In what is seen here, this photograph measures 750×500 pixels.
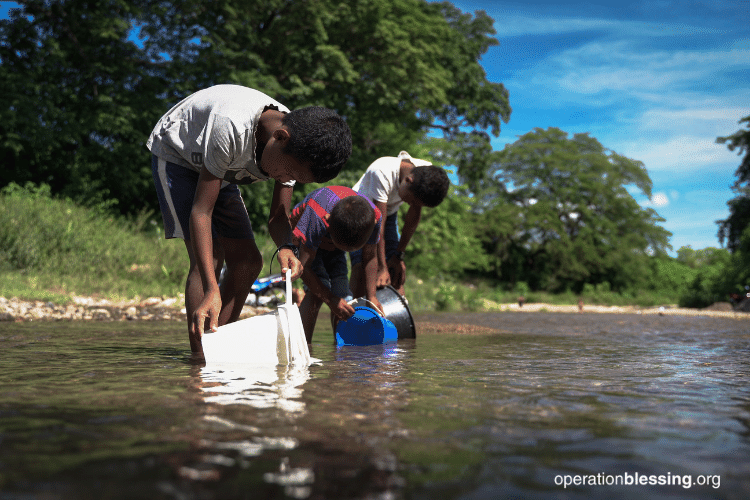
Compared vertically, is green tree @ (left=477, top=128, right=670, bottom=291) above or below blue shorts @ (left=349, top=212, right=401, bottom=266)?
above

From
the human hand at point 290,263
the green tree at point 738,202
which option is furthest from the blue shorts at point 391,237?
the green tree at point 738,202

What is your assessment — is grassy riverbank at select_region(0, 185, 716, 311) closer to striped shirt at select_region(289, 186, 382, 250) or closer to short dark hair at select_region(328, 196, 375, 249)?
striped shirt at select_region(289, 186, 382, 250)

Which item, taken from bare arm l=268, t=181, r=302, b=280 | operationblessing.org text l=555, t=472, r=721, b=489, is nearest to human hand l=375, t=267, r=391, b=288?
bare arm l=268, t=181, r=302, b=280

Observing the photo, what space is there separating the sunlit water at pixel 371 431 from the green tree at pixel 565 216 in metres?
27.2

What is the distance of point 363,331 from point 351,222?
108 cm

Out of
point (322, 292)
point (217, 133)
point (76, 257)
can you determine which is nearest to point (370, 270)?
point (322, 292)

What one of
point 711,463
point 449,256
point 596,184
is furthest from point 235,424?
point 596,184

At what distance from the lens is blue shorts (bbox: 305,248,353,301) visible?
4668mm

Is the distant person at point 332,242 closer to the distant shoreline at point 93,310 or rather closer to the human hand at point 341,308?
the human hand at point 341,308

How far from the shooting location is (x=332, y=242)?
14.9 feet

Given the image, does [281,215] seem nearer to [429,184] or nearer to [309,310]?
[309,310]

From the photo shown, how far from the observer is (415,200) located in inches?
206

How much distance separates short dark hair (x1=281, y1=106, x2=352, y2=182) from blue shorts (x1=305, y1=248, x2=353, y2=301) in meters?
1.66

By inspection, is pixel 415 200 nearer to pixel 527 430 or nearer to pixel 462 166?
pixel 527 430
